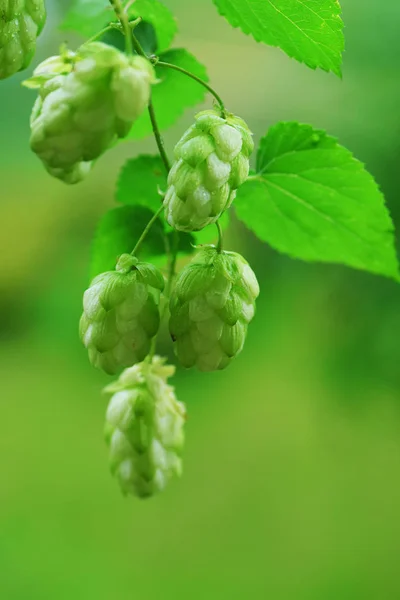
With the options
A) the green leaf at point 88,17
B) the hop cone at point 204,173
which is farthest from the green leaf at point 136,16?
the hop cone at point 204,173

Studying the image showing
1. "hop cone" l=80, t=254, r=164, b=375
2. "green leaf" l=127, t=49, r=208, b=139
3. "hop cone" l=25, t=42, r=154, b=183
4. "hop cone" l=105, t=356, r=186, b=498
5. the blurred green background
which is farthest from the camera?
the blurred green background

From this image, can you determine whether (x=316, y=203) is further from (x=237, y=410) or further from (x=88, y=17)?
(x=237, y=410)

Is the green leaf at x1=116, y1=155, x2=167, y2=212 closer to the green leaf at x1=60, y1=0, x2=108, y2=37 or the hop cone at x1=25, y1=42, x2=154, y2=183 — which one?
the green leaf at x1=60, y1=0, x2=108, y2=37

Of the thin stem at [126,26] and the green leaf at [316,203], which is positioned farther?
the green leaf at [316,203]

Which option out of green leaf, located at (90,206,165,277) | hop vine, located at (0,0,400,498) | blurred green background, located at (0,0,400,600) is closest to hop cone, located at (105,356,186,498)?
hop vine, located at (0,0,400,498)

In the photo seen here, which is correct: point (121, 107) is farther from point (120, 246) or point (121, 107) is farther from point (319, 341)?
point (319, 341)

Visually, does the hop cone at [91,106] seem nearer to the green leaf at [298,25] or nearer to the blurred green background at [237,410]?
the green leaf at [298,25]

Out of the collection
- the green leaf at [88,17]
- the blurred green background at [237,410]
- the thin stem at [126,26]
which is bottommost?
the blurred green background at [237,410]
